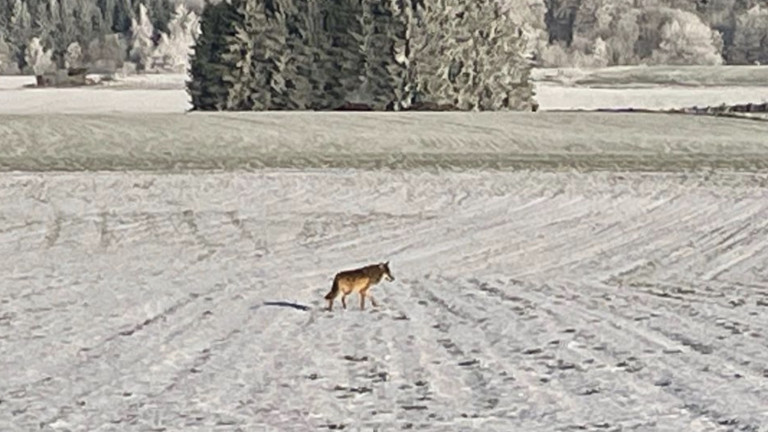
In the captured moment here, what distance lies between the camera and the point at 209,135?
58.1 m

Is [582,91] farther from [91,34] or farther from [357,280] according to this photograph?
[357,280]

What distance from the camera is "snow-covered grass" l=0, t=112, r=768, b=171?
47156 millimetres

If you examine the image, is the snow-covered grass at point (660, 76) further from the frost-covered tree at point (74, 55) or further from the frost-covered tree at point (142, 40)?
the frost-covered tree at point (74, 55)

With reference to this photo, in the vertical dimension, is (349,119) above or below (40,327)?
below

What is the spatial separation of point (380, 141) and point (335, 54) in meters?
22.7

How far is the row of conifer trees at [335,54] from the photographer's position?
3056 inches

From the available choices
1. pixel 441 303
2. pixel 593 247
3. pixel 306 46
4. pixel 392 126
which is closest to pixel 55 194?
pixel 593 247

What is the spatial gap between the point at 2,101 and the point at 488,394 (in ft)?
323

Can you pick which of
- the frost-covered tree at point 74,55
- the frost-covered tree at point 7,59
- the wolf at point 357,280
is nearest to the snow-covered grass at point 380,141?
the wolf at point 357,280

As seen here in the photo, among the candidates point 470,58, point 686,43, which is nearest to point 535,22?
point 686,43

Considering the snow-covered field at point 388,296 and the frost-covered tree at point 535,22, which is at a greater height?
the snow-covered field at point 388,296

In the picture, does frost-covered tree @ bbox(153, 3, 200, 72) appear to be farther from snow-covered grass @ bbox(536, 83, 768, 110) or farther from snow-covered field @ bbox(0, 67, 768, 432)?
snow-covered field @ bbox(0, 67, 768, 432)

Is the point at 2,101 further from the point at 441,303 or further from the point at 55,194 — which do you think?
the point at 441,303

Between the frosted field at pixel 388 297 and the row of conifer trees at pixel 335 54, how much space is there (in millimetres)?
31864
